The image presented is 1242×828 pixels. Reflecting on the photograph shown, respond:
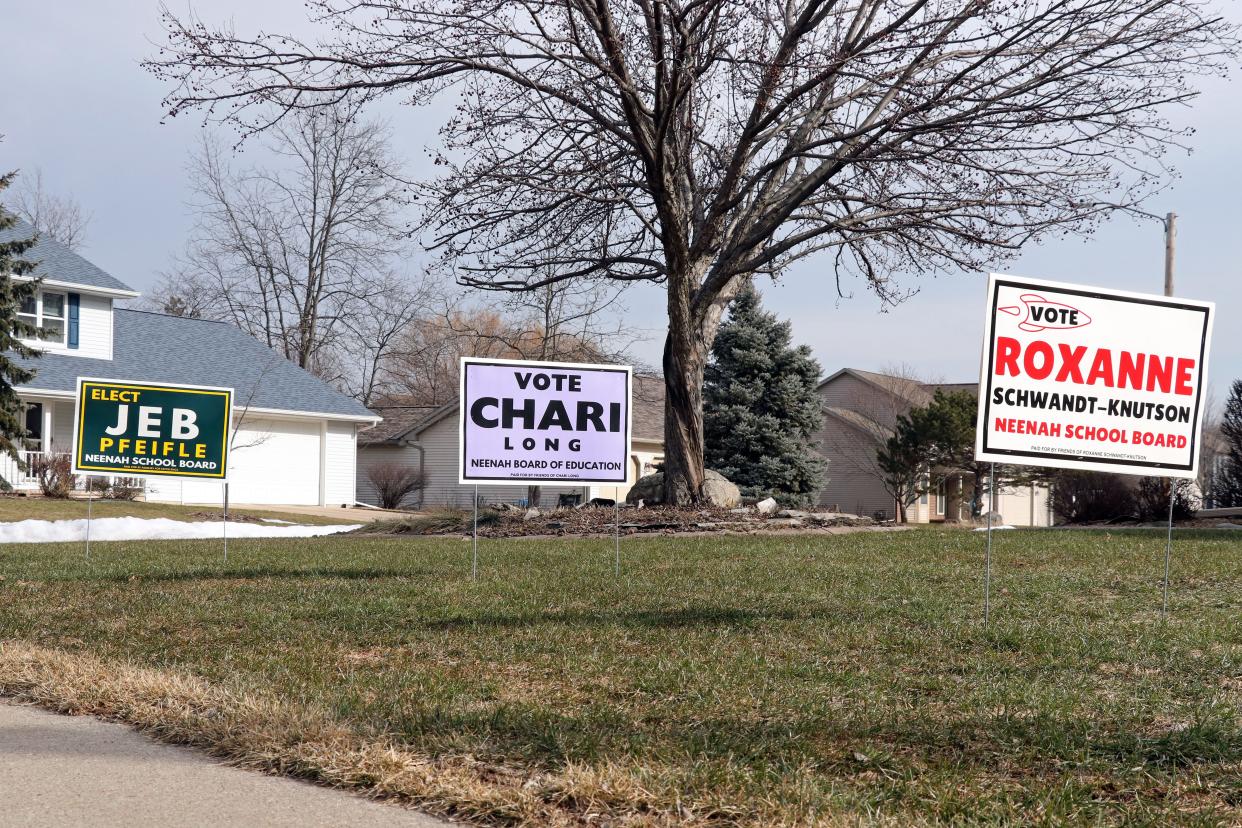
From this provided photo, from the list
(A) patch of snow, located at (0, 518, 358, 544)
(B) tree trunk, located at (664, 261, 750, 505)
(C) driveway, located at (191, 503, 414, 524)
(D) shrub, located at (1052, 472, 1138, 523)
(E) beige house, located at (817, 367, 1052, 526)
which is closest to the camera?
(B) tree trunk, located at (664, 261, 750, 505)

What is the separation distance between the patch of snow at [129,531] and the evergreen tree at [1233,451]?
1709 cm

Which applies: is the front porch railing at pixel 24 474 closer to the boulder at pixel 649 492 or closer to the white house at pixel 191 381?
the white house at pixel 191 381

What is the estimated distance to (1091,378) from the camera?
8375 mm

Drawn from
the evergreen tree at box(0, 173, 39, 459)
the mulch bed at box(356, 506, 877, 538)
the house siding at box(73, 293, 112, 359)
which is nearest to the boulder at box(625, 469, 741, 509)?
the mulch bed at box(356, 506, 877, 538)

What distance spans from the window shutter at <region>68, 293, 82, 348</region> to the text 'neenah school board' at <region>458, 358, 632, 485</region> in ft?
86.8

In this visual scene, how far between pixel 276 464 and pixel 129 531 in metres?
14.7

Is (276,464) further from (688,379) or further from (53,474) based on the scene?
(688,379)

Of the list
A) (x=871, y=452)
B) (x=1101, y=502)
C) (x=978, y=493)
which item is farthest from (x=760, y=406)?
(x=871, y=452)

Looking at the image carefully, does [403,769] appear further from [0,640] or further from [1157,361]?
[1157,361]

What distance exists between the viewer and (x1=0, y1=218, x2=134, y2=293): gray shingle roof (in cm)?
3322

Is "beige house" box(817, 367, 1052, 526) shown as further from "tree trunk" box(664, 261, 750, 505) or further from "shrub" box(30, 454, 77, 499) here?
"shrub" box(30, 454, 77, 499)

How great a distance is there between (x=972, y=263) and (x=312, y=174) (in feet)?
113

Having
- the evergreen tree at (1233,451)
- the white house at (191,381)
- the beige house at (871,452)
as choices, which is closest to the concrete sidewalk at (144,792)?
the evergreen tree at (1233,451)

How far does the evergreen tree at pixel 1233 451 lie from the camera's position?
2280 cm
